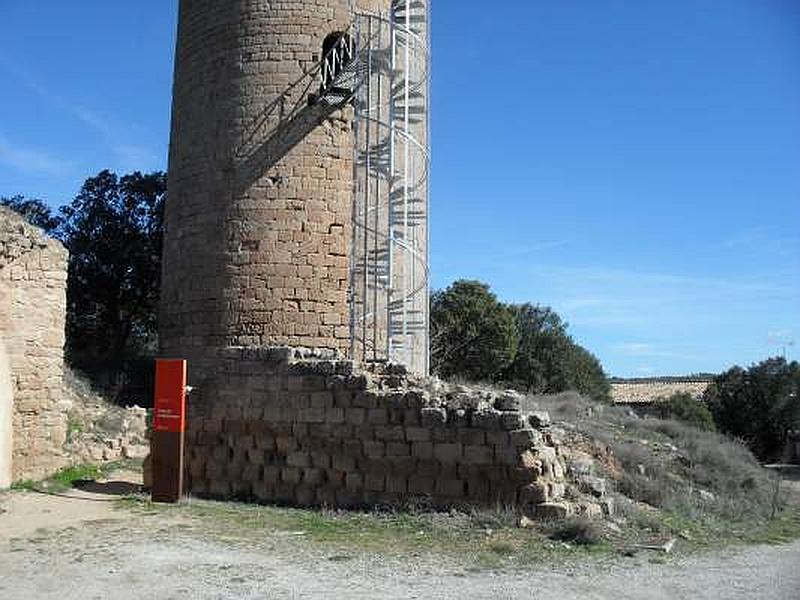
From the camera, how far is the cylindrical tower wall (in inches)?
549

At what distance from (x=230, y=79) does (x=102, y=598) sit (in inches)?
417

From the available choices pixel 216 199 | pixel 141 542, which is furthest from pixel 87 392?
pixel 141 542

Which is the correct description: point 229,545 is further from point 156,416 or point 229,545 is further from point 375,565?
point 156,416

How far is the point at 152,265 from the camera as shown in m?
22.8

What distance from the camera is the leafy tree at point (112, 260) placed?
2267 centimetres

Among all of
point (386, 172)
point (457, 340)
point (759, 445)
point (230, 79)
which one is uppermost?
point (230, 79)

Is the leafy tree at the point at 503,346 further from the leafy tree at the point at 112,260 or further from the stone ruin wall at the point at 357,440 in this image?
the stone ruin wall at the point at 357,440

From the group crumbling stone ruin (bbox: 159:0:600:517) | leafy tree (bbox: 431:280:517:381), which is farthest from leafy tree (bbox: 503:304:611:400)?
crumbling stone ruin (bbox: 159:0:600:517)

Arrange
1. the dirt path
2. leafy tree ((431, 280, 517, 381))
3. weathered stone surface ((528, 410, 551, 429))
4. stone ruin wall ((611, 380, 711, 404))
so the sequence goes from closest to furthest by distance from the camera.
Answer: the dirt path < weathered stone surface ((528, 410, 551, 429)) < leafy tree ((431, 280, 517, 381)) < stone ruin wall ((611, 380, 711, 404))

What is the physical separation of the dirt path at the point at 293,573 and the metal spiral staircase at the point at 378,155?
20.7ft

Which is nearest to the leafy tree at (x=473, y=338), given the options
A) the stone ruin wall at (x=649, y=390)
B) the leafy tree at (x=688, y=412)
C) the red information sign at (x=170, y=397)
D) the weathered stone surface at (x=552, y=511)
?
the leafy tree at (x=688, y=412)

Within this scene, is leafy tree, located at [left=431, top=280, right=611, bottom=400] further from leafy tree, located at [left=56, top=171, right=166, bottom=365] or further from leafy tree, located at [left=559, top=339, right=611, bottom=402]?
leafy tree, located at [left=56, top=171, right=166, bottom=365]

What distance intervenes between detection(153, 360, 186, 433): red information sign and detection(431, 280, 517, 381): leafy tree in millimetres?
18018

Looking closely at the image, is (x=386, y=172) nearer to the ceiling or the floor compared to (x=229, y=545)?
nearer to the ceiling
